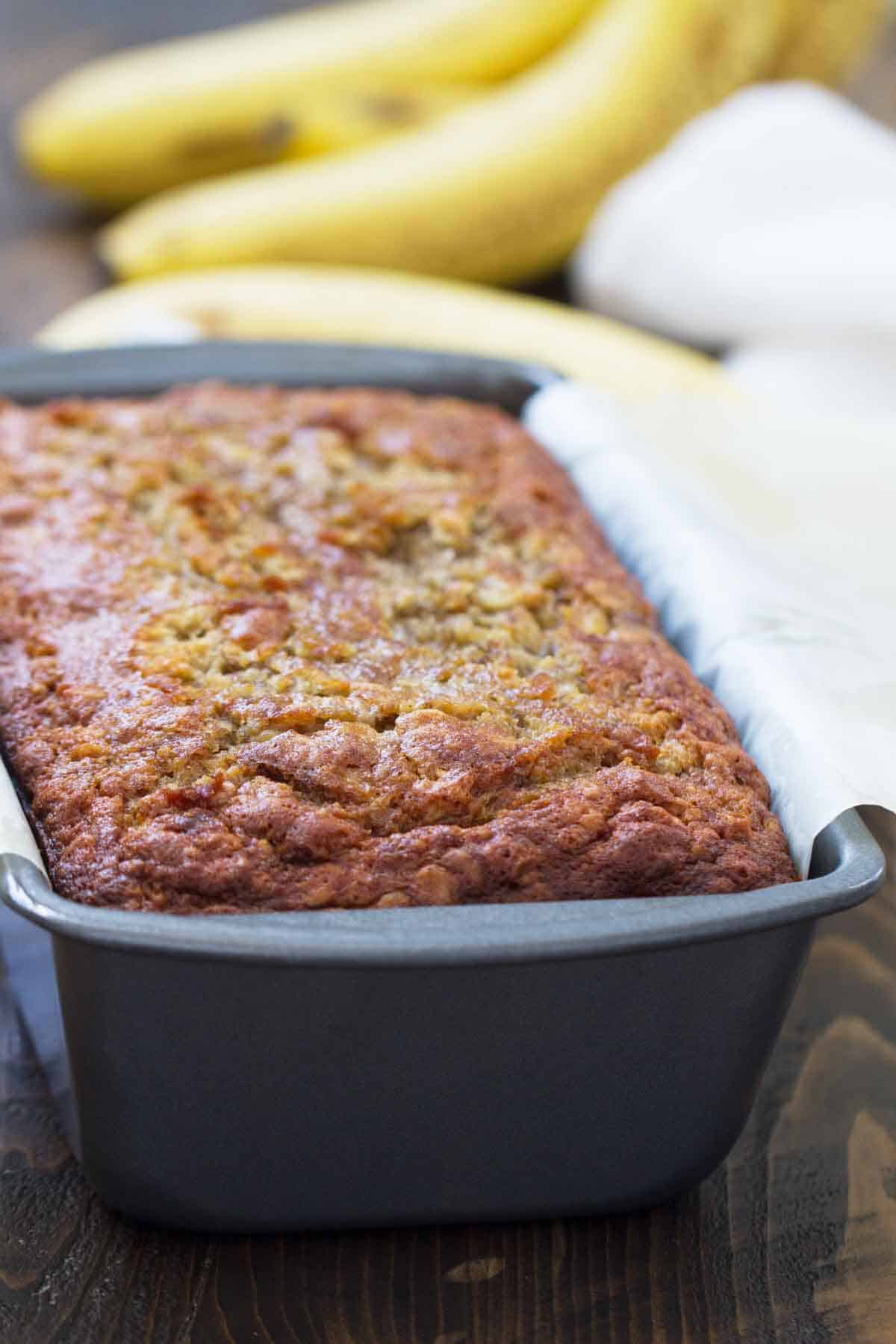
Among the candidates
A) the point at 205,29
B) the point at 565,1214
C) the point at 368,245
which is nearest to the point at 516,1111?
the point at 565,1214

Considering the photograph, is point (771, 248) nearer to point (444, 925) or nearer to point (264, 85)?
point (264, 85)

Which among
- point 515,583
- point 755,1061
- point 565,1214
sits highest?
point 515,583

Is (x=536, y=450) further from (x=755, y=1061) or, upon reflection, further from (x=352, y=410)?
(x=755, y=1061)

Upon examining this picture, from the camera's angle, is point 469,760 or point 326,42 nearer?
point 469,760

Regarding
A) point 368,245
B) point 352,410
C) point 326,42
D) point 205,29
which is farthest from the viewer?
point 205,29

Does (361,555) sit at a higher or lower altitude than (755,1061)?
higher

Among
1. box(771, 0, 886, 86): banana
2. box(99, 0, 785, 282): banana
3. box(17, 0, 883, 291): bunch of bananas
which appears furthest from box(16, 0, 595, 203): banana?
box(771, 0, 886, 86): banana

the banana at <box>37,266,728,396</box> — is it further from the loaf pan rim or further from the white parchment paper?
the loaf pan rim
